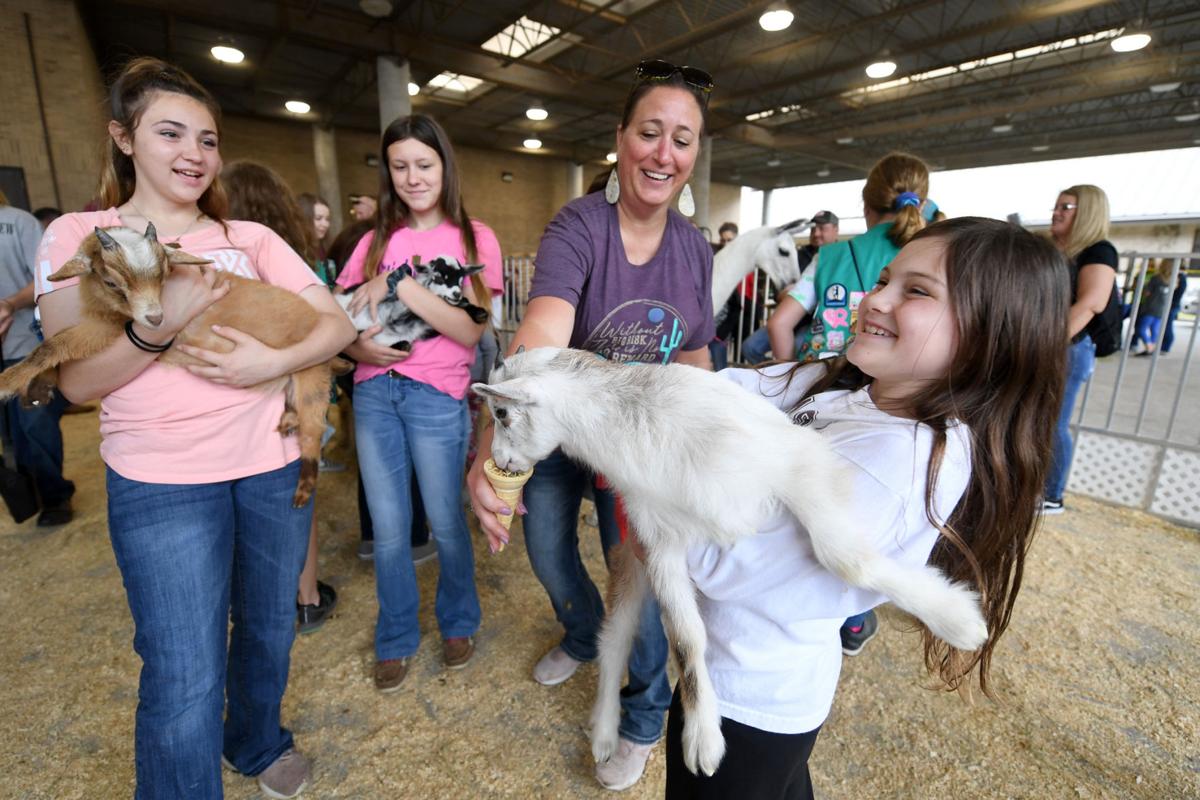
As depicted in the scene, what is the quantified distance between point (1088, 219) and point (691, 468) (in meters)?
4.47

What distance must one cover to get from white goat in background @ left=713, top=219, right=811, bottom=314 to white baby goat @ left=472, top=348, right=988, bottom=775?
7.06 ft

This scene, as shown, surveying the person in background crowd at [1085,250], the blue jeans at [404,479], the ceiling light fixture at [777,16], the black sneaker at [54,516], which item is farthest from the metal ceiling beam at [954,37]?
the black sneaker at [54,516]

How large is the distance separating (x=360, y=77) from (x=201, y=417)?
15.7 meters

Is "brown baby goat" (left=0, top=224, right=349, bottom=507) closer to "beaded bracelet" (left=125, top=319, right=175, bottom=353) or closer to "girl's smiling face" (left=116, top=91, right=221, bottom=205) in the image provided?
"beaded bracelet" (left=125, top=319, right=175, bottom=353)

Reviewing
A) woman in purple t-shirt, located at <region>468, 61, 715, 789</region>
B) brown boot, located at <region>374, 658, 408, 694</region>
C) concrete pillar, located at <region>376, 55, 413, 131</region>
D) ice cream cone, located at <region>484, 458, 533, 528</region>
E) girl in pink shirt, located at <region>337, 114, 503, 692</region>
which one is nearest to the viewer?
ice cream cone, located at <region>484, 458, 533, 528</region>

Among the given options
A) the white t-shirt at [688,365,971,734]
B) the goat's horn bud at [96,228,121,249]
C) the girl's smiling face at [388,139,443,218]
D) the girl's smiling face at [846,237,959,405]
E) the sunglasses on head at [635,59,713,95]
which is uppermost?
the sunglasses on head at [635,59,713,95]

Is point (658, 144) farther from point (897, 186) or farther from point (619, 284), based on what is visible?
point (897, 186)

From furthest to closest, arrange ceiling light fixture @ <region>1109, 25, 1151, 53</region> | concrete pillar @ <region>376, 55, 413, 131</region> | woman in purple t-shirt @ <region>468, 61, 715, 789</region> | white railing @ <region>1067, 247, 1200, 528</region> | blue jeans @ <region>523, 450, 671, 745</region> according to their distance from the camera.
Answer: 1. concrete pillar @ <region>376, 55, 413, 131</region>
2. ceiling light fixture @ <region>1109, 25, 1151, 53</region>
3. white railing @ <region>1067, 247, 1200, 528</region>
4. blue jeans @ <region>523, 450, 671, 745</region>
5. woman in purple t-shirt @ <region>468, 61, 715, 789</region>

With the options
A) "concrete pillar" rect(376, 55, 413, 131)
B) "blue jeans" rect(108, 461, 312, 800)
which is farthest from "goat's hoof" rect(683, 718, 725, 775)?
"concrete pillar" rect(376, 55, 413, 131)

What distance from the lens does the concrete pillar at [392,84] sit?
1112 cm

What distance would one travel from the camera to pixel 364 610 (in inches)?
129

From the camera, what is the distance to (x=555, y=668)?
8.93ft

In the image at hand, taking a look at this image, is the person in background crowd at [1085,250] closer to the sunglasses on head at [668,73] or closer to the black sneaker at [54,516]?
the sunglasses on head at [668,73]

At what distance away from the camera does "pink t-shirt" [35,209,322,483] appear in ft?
5.12
